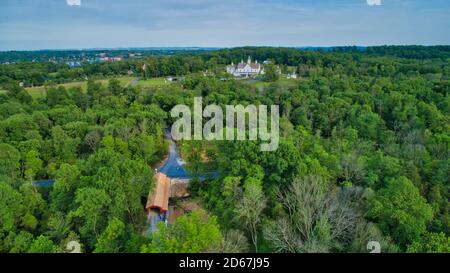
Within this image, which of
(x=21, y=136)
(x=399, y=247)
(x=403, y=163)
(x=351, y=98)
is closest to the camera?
(x=399, y=247)

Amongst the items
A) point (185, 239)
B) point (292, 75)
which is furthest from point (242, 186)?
point (292, 75)

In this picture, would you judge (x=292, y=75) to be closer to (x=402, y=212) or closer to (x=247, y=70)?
(x=247, y=70)

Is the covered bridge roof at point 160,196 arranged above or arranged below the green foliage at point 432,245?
below

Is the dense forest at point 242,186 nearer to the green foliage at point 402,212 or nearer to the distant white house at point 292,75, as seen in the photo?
the green foliage at point 402,212

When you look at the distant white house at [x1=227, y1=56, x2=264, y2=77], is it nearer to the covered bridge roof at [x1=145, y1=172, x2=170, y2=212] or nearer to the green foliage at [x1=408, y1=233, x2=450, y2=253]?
the covered bridge roof at [x1=145, y1=172, x2=170, y2=212]

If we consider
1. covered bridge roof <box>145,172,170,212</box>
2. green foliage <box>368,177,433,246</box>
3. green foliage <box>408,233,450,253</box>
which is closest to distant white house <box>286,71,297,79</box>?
covered bridge roof <box>145,172,170,212</box>

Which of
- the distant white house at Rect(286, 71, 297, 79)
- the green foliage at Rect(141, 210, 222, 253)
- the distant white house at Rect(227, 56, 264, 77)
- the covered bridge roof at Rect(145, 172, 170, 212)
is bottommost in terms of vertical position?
the covered bridge roof at Rect(145, 172, 170, 212)

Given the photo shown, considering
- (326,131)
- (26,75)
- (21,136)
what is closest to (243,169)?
(326,131)

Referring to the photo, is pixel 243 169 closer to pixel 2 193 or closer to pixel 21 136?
pixel 2 193

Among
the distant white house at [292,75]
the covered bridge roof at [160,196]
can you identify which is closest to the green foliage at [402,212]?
the covered bridge roof at [160,196]

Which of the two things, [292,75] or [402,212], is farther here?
[292,75]
